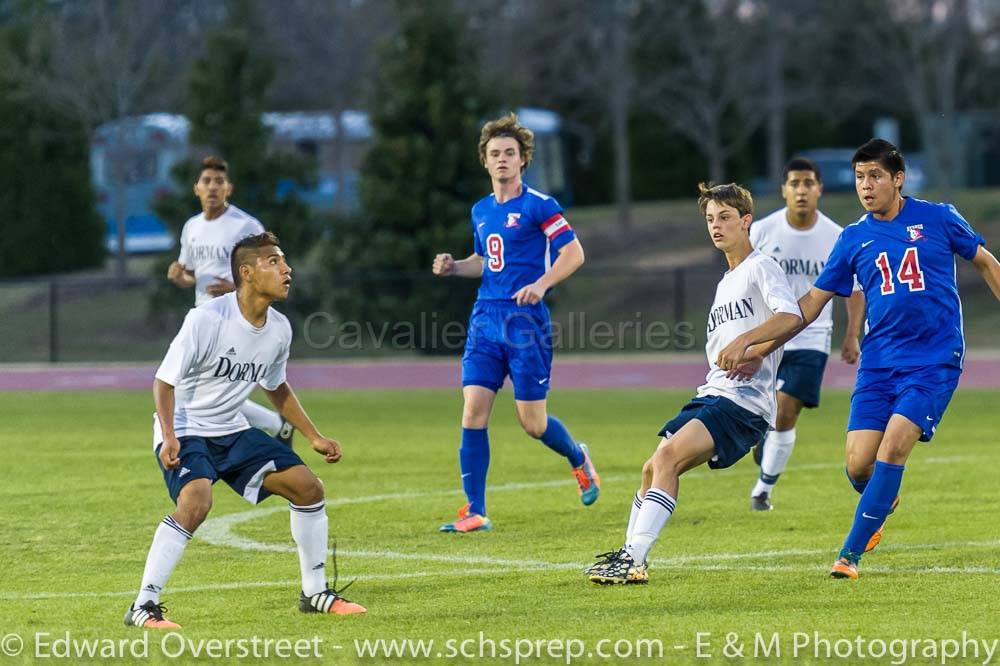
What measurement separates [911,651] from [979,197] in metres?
32.9

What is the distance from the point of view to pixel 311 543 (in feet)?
22.7

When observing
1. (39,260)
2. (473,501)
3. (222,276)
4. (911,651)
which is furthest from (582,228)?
(911,651)

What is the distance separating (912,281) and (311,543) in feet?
10.1

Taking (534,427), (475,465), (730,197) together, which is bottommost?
(475,465)

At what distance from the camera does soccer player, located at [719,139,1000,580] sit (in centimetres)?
757

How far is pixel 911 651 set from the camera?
19.9 feet

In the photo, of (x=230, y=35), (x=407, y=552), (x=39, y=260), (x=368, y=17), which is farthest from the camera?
(x=368, y=17)

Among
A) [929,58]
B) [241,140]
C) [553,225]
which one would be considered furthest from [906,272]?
[929,58]

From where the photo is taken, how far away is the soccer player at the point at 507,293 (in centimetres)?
954

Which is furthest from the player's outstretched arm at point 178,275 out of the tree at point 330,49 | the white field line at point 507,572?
the tree at point 330,49

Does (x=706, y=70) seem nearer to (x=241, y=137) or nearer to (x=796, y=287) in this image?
(x=241, y=137)

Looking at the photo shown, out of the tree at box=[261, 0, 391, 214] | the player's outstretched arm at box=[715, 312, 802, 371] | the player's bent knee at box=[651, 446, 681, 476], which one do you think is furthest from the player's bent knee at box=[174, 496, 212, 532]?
the tree at box=[261, 0, 391, 214]

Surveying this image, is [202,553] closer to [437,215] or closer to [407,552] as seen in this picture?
[407,552]

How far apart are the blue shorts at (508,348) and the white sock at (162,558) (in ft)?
10.5
